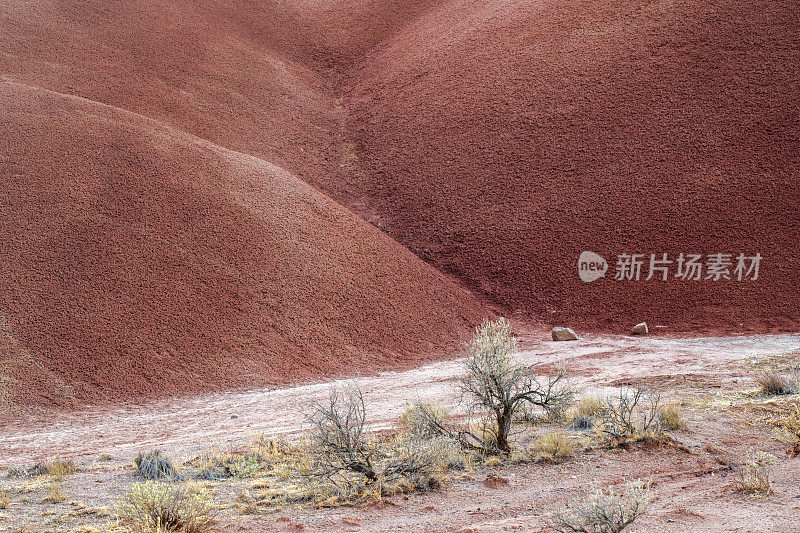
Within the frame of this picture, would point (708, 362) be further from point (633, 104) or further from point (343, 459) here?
point (633, 104)

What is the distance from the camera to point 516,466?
6270 millimetres

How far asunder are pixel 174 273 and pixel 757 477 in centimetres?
1211

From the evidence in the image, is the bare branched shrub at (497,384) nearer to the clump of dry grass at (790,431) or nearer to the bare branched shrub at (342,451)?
the bare branched shrub at (342,451)

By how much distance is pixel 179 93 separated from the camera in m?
25.3

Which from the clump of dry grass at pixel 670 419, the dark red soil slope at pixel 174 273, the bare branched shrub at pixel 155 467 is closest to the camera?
the bare branched shrub at pixel 155 467

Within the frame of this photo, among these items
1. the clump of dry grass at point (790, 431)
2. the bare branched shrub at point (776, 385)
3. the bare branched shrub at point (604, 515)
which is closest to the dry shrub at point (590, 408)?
the clump of dry grass at point (790, 431)

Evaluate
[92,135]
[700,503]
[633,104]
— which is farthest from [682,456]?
[633,104]

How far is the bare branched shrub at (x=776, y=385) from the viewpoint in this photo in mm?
8242

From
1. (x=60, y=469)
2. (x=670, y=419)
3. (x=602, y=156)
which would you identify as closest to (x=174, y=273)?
(x=60, y=469)

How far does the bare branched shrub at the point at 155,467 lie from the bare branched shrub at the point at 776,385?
756 cm

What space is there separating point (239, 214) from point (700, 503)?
43.8 feet

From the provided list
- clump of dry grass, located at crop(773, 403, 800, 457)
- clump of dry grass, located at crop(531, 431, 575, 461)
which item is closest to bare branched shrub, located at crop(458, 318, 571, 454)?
clump of dry grass, located at crop(531, 431, 575, 461)

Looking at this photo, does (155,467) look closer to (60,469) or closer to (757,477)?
(60,469)

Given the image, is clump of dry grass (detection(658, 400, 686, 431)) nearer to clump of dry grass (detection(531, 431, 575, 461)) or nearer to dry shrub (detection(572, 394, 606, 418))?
dry shrub (detection(572, 394, 606, 418))
